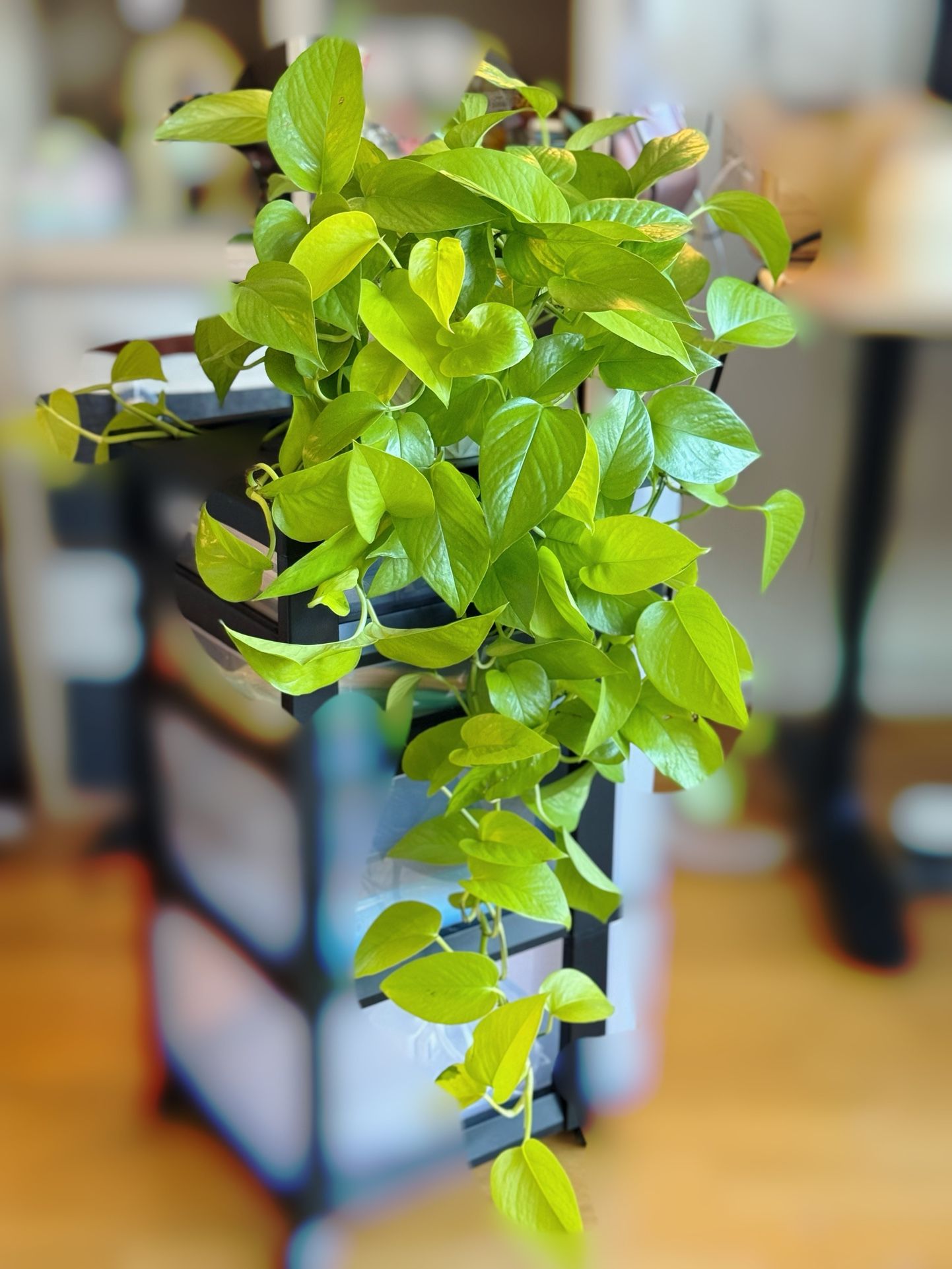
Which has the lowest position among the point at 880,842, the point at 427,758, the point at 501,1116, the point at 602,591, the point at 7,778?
the point at 7,778

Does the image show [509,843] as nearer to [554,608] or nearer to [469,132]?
[554,608]

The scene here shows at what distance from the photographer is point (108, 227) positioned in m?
1.54

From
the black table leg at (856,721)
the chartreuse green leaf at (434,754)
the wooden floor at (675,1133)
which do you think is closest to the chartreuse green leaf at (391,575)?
the chartreuse green leaf at (434,754)

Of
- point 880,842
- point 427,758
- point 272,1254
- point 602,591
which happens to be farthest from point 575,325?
point 880,842

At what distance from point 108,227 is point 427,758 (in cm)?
127

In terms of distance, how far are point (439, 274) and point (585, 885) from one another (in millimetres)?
330

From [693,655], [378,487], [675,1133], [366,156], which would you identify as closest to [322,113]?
[366,156]

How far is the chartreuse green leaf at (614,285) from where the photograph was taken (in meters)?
0.37

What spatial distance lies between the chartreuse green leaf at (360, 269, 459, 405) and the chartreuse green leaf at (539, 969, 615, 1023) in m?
0.29

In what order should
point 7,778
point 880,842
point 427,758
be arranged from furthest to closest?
point 7,778 < point 880,842 < point 427,758

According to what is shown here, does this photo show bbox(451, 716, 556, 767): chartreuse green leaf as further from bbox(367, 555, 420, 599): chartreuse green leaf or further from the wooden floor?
the wooden floor

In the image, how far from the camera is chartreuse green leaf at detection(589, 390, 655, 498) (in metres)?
0.45

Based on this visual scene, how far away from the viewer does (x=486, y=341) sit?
0.38 m

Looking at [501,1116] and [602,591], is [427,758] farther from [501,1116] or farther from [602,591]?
[501,1116]
